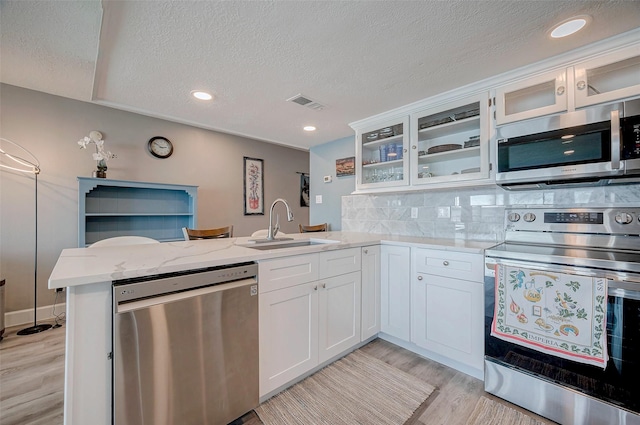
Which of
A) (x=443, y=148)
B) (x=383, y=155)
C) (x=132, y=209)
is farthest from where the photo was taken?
(x=132, y=209)

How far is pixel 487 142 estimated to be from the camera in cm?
195

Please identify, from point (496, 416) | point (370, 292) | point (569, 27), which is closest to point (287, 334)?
point (370, 292)

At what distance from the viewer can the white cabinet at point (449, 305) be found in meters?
1.74

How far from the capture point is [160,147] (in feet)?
10.8

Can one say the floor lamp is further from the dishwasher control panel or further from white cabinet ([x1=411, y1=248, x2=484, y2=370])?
white cabinet ([x1=411, y1=248, x2=484, y2=370])

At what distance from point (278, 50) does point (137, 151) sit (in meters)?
2.48

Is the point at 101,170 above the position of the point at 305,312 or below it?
above

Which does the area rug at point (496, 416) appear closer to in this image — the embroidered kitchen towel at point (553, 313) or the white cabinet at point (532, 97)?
the embroidered kitchen towel at point (553, 313)

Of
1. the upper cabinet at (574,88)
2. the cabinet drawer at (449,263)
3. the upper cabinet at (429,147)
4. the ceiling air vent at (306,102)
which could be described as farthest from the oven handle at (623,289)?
the ceiling air vent at (306,102)

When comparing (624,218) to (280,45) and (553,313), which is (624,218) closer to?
(553,313)

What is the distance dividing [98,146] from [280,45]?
8.02 feet

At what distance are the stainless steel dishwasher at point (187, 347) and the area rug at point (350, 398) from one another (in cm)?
22

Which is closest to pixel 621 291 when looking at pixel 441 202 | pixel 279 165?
pixel 441 202

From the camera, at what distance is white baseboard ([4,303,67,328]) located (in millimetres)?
2512
